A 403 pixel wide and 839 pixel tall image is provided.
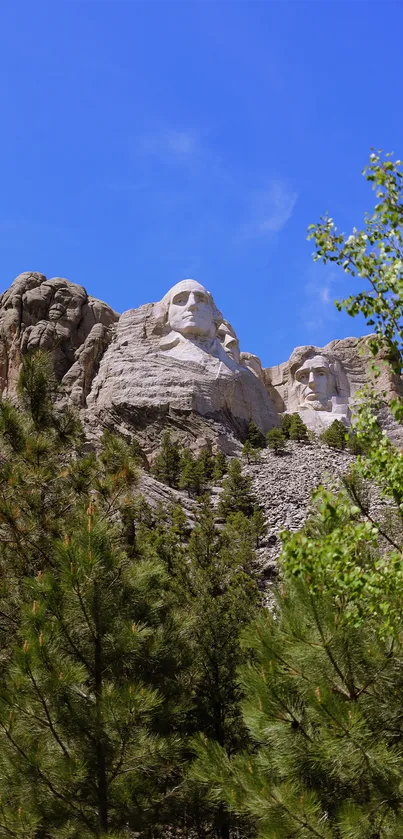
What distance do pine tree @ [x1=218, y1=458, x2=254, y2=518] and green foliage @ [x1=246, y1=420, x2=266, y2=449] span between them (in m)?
5.63

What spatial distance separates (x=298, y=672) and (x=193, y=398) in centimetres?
2914

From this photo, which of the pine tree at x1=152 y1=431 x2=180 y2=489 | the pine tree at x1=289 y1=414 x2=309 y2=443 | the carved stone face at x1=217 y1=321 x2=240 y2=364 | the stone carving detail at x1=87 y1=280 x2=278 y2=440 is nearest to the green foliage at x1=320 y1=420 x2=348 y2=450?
the pine tree at x1=289 y1=414 x2=309 y2=443

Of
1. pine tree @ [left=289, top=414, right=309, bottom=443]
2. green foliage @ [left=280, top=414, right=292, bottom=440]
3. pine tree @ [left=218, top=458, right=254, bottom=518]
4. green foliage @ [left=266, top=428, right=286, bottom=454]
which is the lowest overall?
pine tree @ [left=218, top=458, right=254, bottom=518]

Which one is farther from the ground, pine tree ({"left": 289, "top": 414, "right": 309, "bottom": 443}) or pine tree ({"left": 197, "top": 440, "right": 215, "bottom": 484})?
pine tree ({"left": 289, "top": 414, "right": 309, "bottom": 443})

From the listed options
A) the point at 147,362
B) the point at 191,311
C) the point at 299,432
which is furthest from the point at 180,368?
the point at 299,432

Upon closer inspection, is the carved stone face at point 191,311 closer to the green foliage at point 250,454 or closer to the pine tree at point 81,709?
the green foliage at point 250,454

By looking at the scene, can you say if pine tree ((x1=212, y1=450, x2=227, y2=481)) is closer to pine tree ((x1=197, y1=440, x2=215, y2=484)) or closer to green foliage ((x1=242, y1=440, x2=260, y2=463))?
pine tree ((x1=197, y1=440, x2=215, y2=484))

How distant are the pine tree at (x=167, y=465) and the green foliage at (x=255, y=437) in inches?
186

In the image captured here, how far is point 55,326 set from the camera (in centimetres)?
4041

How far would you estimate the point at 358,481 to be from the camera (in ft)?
29.2

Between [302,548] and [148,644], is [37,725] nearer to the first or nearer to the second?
[148,644]

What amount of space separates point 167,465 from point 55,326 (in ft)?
34.4

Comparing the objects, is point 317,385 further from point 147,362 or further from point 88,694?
point 88,694

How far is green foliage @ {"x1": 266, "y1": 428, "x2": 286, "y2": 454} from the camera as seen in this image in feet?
123
